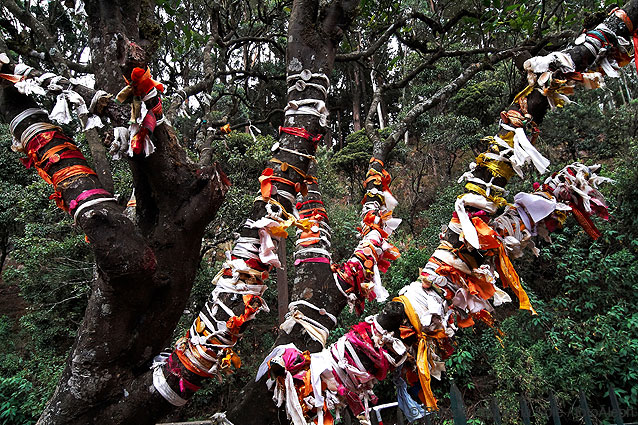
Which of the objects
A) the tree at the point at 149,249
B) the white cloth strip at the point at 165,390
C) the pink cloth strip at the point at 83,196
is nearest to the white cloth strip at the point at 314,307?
the tree at the point at 149,249

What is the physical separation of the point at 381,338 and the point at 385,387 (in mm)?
4915

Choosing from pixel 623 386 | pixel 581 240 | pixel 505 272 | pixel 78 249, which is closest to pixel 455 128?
pixel 581 240

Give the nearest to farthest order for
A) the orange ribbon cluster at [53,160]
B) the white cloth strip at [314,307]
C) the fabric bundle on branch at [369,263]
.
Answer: the orange ribbon cluster at [53,160] < the white cloth strip at [314,307] < the fabric bundle on branch at [369,263]

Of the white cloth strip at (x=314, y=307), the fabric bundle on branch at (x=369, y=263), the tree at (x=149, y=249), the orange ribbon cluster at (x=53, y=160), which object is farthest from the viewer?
the fabric bundle on branch at (x=369, y=263)

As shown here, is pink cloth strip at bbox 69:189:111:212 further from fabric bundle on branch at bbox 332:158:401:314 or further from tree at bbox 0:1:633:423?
fabric bundle on branch at bbox 332:158:401:314

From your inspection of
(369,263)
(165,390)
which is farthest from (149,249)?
(369,263)

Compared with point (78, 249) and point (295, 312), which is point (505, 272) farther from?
point (78, 249)

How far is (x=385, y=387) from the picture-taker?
539 centimetres

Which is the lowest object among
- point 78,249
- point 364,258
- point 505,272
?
point 505,272

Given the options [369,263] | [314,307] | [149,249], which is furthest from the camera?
[369,263]

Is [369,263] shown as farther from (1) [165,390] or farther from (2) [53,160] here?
(2) [53,160]

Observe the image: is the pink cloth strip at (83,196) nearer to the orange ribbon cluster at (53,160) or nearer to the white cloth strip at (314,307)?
the orange ribbon cluster at (53,160)

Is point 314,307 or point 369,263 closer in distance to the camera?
point 314,307

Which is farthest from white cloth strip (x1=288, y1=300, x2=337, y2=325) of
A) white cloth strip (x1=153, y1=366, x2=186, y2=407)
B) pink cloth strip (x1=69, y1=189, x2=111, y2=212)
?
pink cloth strip (x1=69, y1=189, x2=111, y2=212)
